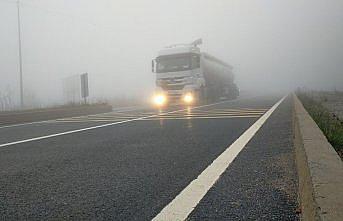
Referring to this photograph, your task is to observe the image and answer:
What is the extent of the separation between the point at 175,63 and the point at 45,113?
9.41 m

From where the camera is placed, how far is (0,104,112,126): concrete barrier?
A: 15220 mm

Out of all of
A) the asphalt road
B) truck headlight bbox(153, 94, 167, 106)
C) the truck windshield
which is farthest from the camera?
truck headlight bbox(153, 94, 167, 106)

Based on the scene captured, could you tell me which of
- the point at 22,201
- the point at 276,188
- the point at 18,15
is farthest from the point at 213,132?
the point at 18,15

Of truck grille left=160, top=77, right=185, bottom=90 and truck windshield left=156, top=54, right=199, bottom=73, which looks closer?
truck grille left=160, top=77, right=185, bottom=90

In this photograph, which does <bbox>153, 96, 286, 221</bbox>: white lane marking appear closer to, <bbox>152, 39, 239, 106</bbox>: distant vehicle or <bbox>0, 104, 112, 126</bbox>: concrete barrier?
<bbox>0, 104, 112, 126</bbox>: concrete barrier

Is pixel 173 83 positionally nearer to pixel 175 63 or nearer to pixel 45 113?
pixel 175 63

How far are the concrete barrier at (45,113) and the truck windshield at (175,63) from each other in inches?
170

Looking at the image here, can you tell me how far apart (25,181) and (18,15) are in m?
25.9

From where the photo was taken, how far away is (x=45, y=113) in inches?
679

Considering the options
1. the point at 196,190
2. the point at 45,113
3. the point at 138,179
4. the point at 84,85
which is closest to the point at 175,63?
the point at 84,85

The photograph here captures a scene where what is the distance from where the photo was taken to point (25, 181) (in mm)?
4219

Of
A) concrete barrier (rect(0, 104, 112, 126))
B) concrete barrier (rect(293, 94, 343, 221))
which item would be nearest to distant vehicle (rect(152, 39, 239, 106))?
concrete barrier (rect(0, 104, 112, 126))

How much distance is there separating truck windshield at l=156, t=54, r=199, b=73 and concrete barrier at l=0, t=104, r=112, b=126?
4322mm

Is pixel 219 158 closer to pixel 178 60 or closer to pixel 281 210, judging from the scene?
pixel 281 210
